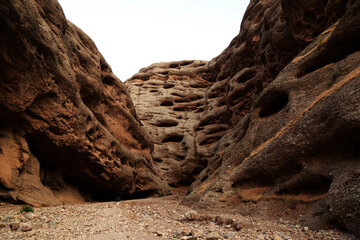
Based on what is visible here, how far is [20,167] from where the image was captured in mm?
6191

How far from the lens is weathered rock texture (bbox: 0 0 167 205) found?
5.84m

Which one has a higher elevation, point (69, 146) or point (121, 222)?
point (69, 146)

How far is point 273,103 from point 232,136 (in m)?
6.08

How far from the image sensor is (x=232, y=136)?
15.2 meters

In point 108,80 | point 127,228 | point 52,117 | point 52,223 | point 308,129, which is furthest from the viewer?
point 108,80

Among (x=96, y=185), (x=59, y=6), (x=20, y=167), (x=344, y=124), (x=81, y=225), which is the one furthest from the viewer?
(x=96, y=185)

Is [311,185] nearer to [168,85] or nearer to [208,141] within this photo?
[208,141]

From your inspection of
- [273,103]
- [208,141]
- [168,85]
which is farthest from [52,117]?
[168,85]

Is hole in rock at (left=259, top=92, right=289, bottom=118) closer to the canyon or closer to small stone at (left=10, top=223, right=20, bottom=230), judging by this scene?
the canyon

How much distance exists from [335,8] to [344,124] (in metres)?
7.71

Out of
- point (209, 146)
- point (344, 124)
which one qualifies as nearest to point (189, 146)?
point (209, 146)

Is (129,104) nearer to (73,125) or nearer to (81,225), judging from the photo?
(73,125)

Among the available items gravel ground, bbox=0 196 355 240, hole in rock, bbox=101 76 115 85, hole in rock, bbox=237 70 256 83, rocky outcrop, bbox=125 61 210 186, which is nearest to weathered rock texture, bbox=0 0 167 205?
hole in rock, bbox=101 76 115 85

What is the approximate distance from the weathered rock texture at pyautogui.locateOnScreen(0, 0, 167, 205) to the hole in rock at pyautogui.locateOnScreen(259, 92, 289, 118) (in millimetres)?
7825
